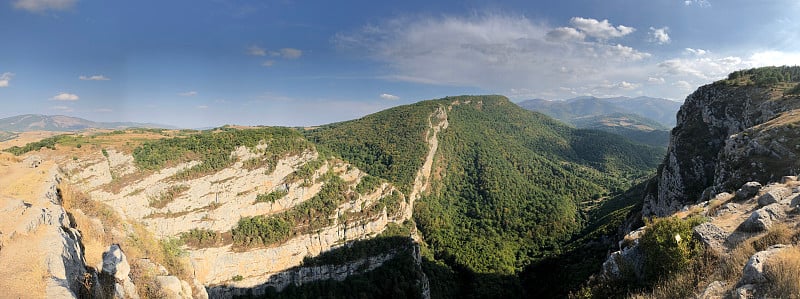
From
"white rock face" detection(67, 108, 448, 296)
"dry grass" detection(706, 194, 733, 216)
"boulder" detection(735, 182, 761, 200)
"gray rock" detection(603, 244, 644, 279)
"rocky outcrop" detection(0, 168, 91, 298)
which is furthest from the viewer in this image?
"white rock face" detection(67, 108, 448, 296)

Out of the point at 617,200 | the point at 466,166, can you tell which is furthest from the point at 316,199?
the point at 617,200

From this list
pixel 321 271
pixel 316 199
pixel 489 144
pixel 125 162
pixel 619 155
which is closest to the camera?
pixel 125 162

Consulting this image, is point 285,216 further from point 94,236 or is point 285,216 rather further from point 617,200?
point 617,200

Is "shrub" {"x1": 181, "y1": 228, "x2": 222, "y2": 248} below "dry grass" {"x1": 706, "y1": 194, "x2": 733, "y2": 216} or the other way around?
below

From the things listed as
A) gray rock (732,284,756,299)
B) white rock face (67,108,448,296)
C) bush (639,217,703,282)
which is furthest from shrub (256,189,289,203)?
gray rock (732,284,756,299)

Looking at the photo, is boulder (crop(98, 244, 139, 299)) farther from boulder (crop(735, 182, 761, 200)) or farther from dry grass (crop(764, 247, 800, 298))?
boulder (crop(735, 182, 761, 200))

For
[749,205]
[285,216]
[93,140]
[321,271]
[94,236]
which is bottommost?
[321,271]
